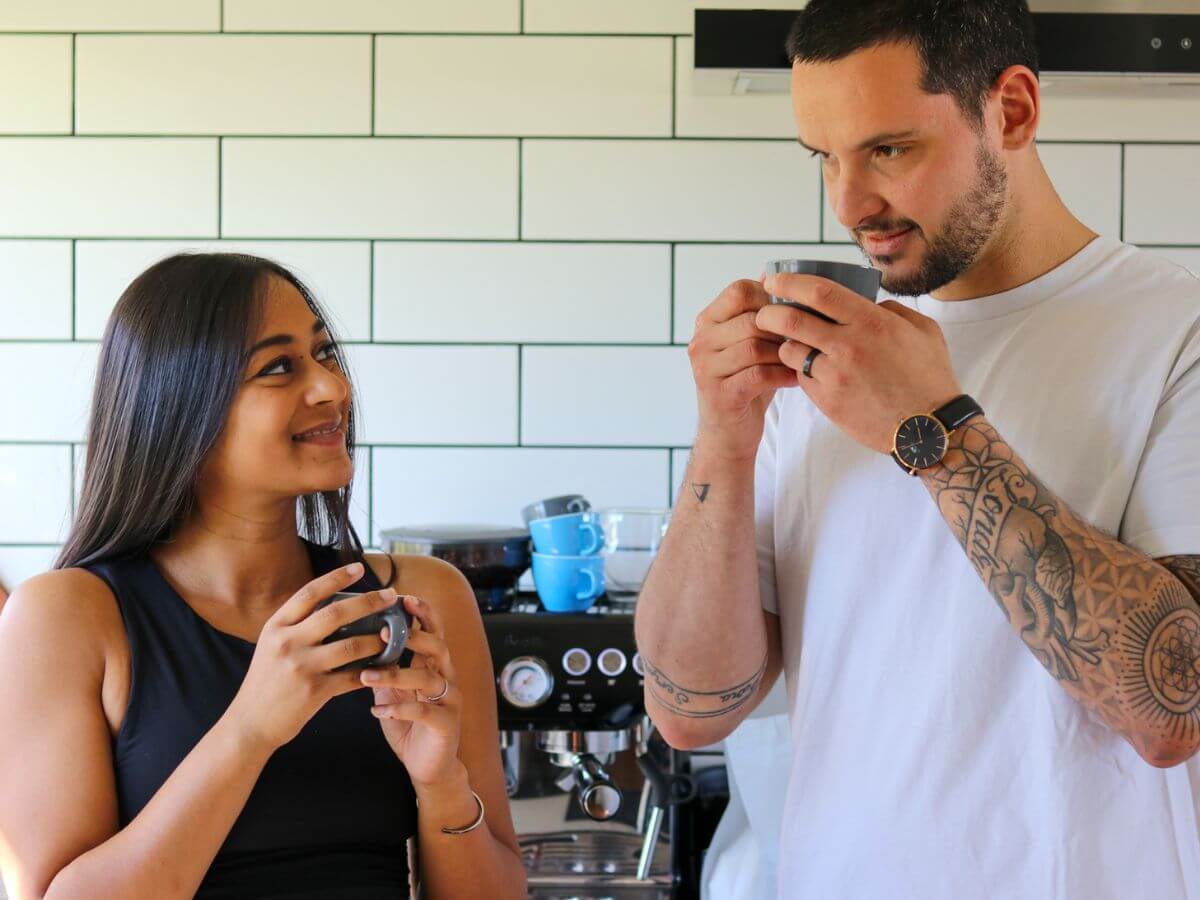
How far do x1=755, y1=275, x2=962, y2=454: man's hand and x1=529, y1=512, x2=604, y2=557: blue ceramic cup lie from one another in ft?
3.05

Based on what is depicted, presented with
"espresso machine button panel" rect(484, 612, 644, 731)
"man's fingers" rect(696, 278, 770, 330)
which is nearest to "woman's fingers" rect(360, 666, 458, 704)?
"man's fingers" rect(696, 278, 770, 330)

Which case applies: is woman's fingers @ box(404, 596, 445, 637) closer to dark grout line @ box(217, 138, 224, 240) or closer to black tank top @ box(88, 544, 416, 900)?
black tank top @ box(88, 544, 416, 900)

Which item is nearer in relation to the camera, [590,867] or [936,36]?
[936,36]

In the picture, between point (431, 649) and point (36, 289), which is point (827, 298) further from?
point (36, 289)

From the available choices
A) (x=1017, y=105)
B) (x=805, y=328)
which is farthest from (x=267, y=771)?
(x=1017, y=105)

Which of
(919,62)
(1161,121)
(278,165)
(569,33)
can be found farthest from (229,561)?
(1161,121)

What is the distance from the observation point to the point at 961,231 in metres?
0.94

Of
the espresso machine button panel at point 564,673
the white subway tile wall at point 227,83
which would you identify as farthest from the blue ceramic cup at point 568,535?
the white subway tile wall at point 227,83

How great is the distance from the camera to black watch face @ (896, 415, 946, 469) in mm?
811

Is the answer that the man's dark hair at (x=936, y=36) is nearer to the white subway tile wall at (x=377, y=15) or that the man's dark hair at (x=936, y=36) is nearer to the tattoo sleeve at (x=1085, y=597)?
the tattoo sleeve at (x=1085, y=597)

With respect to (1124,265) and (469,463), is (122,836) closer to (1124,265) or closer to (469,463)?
(1124,265)

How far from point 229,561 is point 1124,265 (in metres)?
0.90

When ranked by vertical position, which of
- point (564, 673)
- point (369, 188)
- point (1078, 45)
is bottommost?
point (564, 673)

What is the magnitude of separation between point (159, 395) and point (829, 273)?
0.69 meters
